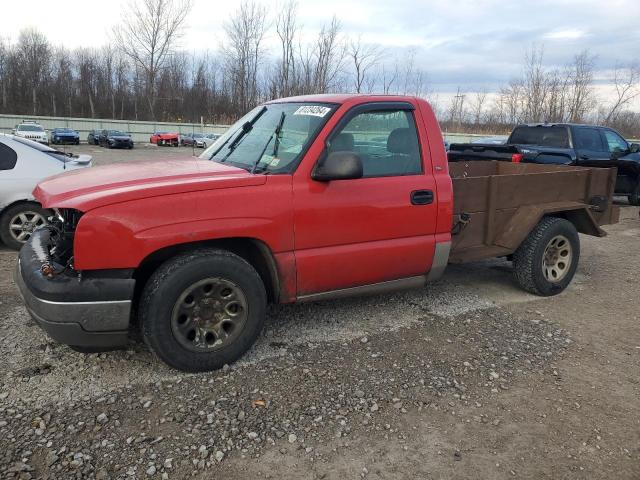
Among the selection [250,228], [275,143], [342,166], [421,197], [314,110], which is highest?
[314,110]

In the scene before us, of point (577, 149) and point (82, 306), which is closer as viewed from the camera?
point (82, 306)

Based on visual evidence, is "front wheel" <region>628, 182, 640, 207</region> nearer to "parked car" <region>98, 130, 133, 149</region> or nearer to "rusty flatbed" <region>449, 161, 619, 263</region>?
"rusty flatbed" <region>449, 161, 619, 263</region>

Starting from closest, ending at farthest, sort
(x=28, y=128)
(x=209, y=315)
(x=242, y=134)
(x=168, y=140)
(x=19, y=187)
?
(x=209, y=315) < (x=242, y=134) < (x=19, y=187) < (x=28, y=128) < (x=168, y=140)

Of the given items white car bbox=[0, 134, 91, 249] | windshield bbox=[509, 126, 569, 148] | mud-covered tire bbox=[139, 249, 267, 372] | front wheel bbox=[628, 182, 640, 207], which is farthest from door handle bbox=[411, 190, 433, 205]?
front wheel bbox=[628, 182, 640, 207]

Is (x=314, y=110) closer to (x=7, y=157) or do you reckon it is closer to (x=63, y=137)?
(x=7, y=157)

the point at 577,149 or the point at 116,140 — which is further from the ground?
the point at 577,149

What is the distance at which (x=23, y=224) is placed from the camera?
6520mm

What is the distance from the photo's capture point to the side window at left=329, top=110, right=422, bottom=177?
3.90 m

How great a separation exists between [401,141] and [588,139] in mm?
9013

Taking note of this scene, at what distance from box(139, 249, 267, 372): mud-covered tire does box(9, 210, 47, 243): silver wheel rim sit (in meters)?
4.15

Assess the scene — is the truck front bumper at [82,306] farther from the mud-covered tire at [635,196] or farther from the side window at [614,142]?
the mud-covered tire at [635,196]

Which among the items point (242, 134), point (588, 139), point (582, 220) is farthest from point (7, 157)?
point (588, 139)

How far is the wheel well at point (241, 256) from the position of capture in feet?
11.0

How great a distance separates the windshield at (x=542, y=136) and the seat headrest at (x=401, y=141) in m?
8.36
